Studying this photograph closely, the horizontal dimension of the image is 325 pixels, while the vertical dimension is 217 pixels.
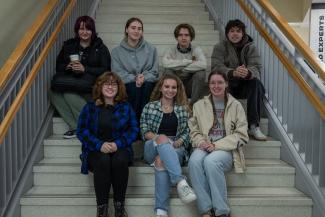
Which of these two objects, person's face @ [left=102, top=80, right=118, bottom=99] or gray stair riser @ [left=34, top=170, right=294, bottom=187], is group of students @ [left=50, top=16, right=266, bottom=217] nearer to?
person's face @ [left=102, top=80, right=118, bottom=99]

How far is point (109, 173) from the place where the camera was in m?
2.73

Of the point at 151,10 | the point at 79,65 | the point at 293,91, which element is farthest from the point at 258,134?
the point at 151,10

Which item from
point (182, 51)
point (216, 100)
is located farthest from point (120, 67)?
point (216, 100)

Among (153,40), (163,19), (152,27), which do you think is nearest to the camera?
(153,40)

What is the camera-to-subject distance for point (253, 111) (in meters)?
3.38

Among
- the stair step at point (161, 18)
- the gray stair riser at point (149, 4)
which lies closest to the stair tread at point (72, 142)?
the stair step at point (161, 18)

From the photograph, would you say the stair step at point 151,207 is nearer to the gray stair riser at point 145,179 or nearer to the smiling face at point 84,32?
the gray stair riser at point 145,179

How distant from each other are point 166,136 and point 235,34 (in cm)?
118

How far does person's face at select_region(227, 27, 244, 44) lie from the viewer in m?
3.65

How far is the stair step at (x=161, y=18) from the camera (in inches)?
207

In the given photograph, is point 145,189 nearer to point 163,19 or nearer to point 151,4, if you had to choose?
point 163,19

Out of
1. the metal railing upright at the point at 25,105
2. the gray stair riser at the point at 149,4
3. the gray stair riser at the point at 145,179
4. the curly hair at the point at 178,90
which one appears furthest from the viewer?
the gray stair riser at the point at 149,4

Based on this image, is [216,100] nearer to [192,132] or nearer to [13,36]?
[192,132]

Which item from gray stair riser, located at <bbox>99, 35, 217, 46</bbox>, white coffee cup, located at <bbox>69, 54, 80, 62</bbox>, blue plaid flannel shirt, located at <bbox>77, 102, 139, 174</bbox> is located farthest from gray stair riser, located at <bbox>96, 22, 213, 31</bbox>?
blue plaid flannel shirt, located at <bbox>77, 102, 139, 174</bbox>
